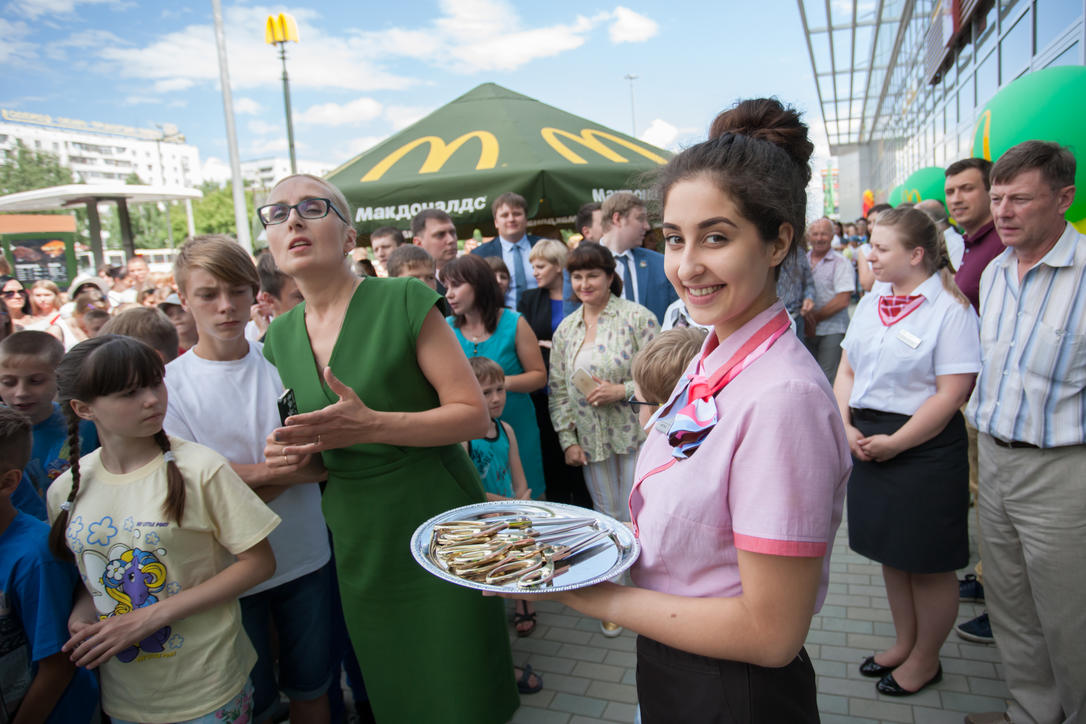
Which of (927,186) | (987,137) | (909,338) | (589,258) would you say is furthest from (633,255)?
(927,186)

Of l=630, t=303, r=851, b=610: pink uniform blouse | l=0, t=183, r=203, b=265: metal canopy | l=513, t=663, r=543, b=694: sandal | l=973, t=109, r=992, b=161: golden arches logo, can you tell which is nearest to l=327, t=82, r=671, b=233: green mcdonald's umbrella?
l=973, t=109, r=992, b=161: golden arches logo

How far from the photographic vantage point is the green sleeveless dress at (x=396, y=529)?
200 cm

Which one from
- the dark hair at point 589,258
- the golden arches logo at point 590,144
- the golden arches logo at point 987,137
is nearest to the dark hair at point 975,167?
the golden arches logo at point 987,137

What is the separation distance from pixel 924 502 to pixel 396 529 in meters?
2.22

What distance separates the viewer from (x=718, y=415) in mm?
1102

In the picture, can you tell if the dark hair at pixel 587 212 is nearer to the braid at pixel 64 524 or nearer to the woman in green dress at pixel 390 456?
the woman in green dress at pixel 390 456

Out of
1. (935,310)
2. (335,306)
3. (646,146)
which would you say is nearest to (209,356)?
(335,306)

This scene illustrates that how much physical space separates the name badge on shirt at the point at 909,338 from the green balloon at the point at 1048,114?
4.39ft

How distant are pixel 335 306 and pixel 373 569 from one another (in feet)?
2.83

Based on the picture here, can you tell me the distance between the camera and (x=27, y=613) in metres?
1.82

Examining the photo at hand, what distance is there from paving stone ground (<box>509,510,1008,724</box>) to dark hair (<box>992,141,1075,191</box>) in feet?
7.19

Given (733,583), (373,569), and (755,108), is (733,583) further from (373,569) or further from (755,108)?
(373,569)

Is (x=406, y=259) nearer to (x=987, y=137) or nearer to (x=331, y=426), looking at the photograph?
(x=331, y=426)

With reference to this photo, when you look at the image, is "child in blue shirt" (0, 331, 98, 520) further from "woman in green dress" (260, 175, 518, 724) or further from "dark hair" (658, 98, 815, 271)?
"dark hair" (658, 98, 815, 271)
